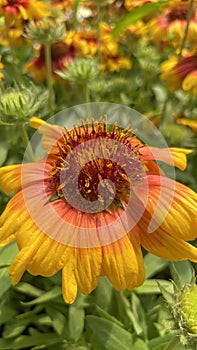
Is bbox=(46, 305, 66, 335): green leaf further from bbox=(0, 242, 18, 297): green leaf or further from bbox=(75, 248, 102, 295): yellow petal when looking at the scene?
bbox=(75, 248, 102, 295): yellow petal

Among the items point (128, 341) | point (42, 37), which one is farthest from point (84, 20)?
point (128, 341)

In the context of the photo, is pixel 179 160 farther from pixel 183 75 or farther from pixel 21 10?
pixel 21 10

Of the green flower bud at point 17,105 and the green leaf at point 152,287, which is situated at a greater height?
the green flower bud at point 17,105

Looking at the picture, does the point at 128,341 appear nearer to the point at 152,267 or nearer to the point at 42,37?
the point at 152,267

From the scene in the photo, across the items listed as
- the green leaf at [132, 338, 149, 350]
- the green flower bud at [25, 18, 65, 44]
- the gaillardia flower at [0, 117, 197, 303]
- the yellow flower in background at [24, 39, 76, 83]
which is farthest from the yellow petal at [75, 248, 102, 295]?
the yellow flower in background at [24, 39, 76, 83]

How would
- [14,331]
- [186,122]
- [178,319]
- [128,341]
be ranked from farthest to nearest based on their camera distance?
[186,122]
[14,331]
[128,341]
[178,319]

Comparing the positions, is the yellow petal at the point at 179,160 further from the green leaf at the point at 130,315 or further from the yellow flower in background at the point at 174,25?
the yellow flower in background at the point at 174,25

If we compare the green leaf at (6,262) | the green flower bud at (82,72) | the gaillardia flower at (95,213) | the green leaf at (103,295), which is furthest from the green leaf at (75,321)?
the green flower bud at (82,72)
